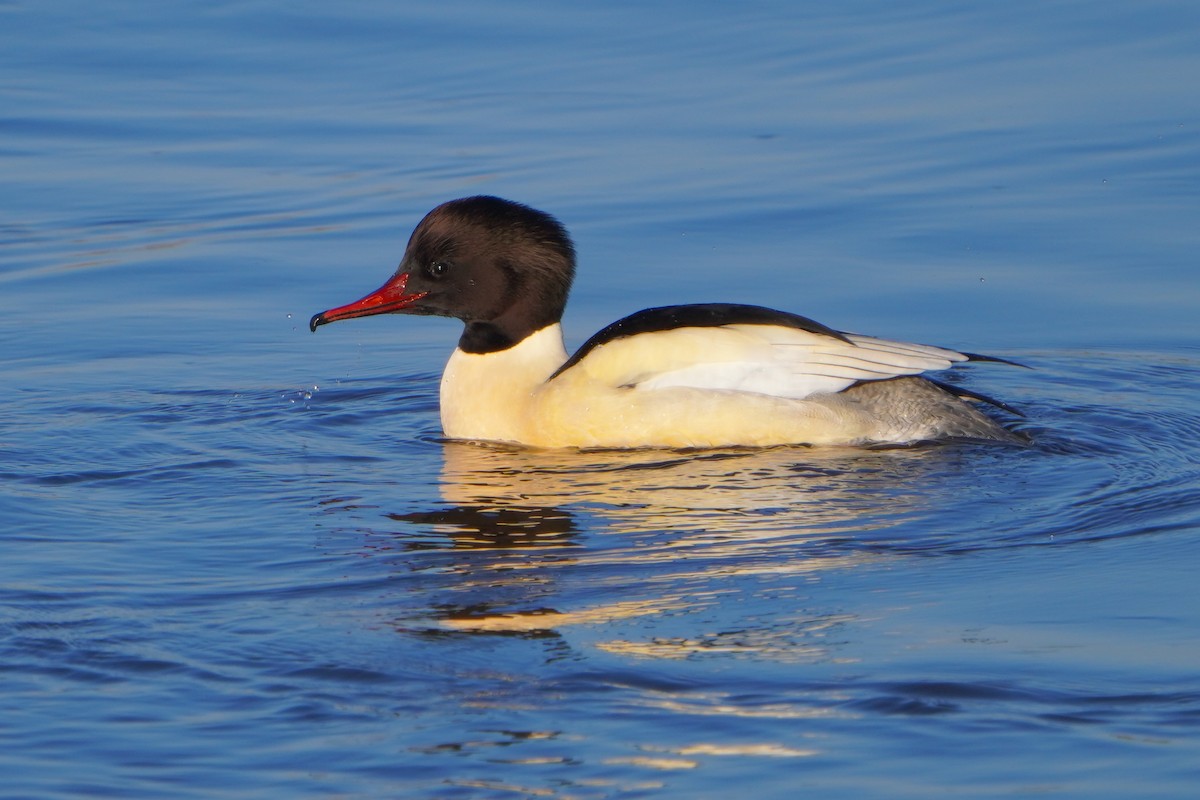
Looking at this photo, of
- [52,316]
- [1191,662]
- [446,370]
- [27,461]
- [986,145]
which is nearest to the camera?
[1191,662]

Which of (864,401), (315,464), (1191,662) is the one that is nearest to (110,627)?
(315,464)

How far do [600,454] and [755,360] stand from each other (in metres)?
0.80

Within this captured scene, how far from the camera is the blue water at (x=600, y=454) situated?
16.5 ft

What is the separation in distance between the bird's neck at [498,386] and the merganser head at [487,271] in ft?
0.20

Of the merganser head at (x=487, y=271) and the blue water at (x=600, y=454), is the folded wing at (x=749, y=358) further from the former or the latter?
the merganser head at (x=487, y=271)

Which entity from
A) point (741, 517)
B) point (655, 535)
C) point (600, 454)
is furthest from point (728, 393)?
point (655, 535)

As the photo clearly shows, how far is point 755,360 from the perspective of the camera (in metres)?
8.37

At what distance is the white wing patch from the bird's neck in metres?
0.49

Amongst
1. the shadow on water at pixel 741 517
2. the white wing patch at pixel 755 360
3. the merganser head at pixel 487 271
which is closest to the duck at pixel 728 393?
the white wing patch at pixel 755 360

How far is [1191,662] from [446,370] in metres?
4.43

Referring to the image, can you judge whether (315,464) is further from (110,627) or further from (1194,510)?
(1194,510)

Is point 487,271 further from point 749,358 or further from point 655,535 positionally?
point 655,535

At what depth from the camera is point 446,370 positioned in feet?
29.6

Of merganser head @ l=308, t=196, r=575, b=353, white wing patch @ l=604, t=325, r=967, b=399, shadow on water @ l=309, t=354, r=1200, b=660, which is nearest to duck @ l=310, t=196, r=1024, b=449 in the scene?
white wing patch @ l=604, t=325, r=967, b=399
